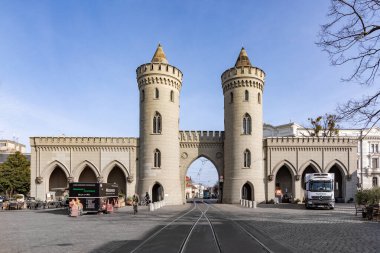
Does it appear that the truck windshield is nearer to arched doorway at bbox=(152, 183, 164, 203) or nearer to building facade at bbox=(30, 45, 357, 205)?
building facade at bbox=(30, 45, 357, 205)

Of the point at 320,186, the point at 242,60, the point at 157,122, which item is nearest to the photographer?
the point at 320,186

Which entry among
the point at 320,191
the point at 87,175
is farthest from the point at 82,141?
the point at 320,191

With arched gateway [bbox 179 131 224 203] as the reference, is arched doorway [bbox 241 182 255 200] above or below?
below

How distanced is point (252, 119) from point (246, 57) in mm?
8388

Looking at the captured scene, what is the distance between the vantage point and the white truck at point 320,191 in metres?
31.5

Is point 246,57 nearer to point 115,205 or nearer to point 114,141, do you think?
point 114,141

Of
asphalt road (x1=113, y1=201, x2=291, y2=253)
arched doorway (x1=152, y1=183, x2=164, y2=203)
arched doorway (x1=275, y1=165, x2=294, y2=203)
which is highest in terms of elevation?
Answer: asphalt road (x1=113, y1=201, x2=291, y2=253)

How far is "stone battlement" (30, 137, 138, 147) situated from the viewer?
4403 cm

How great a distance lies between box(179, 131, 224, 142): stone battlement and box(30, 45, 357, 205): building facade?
116mm

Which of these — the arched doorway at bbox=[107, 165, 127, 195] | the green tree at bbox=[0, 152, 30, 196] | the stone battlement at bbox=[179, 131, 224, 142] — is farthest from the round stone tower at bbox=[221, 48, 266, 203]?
the green tree at bbox=[0, 152, 30, 196]

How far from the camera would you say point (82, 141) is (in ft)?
145

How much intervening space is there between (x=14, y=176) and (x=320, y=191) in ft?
145

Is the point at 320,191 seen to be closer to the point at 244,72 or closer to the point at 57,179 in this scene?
the point at 244,72

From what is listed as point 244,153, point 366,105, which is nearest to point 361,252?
point 366,105
